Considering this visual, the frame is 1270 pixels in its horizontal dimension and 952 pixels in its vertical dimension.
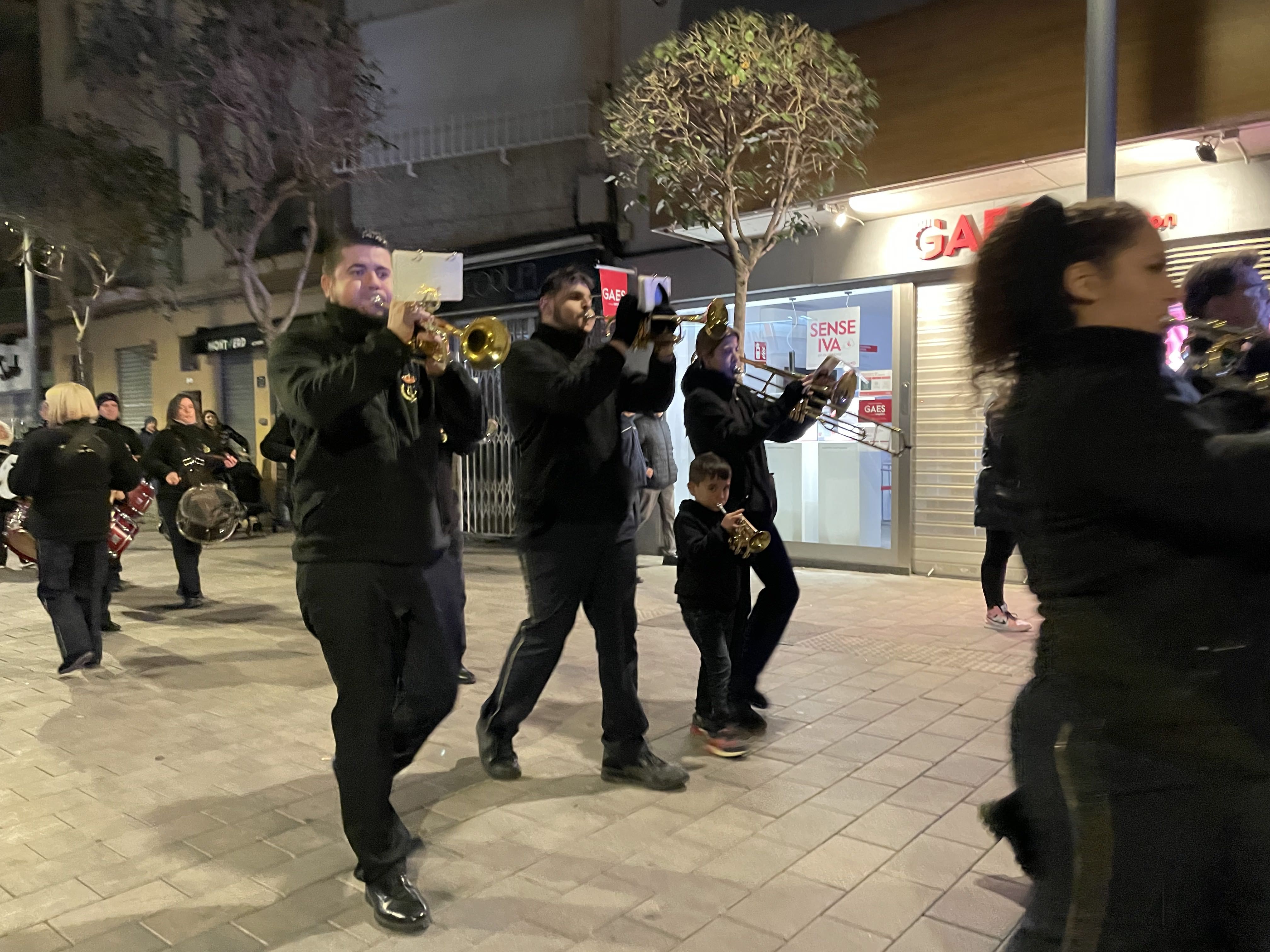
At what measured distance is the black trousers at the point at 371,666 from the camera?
9.36 ft

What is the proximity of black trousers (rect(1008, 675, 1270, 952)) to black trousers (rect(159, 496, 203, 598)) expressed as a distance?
8.27m

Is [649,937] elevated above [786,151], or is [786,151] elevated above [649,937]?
[786,151]

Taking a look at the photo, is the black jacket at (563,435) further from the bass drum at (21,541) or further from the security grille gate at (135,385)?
the security grille gate at (135,385)

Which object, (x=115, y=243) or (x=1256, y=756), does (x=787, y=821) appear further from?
(x=115, y=243)

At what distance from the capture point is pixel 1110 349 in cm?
157

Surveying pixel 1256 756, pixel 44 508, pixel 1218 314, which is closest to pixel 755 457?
pixel 1218 314

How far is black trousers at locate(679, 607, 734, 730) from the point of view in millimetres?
4387

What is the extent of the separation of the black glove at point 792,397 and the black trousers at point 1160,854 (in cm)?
272

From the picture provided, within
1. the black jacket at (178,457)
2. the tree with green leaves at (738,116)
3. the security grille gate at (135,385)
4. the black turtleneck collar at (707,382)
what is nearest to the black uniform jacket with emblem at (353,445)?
the black turtleneck collar at (707,382)

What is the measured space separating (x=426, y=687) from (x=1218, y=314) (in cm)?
293

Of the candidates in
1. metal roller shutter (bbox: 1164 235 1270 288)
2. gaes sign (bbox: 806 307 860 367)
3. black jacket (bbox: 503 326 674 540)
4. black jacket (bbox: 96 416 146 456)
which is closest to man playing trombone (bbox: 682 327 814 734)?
black jacket (bbox: 503 326 674 540)

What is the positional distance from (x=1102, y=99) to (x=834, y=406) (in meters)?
2.08

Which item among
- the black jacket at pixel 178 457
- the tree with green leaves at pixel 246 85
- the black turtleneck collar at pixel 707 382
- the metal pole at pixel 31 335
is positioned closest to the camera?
the black turtleneck collar at pixel 707 382

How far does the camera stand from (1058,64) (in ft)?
24.5
